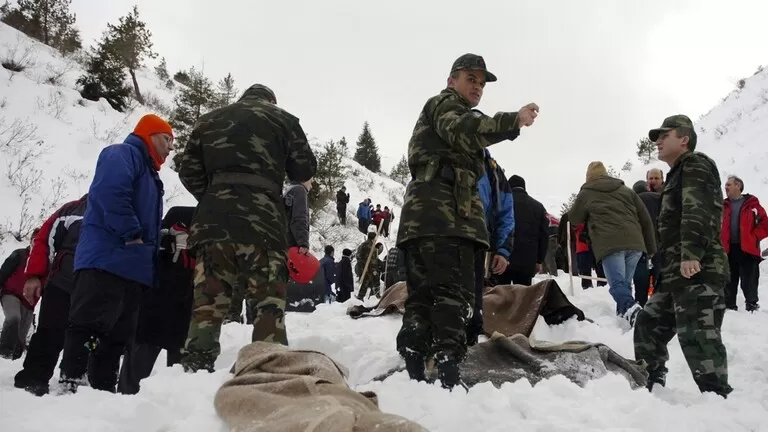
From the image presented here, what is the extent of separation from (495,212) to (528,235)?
2112 millimetres

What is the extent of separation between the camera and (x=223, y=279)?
2.96 meters

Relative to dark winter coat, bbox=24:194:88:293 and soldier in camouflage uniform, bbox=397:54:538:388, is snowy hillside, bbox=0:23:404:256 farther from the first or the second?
soldier in camouflage uniform, bbox=397:54:538:388

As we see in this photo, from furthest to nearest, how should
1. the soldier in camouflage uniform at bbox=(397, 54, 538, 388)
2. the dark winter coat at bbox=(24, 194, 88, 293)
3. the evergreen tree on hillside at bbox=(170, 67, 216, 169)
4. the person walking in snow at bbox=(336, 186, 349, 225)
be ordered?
the person walking in snow at bbox=(336, 186, 349, 225), the evergreen tree on hillside at bbox=(170, 67, 216, 169), the dark winter coat at bbox=(24, 194, 88, 293), the soldier in camouflage uniform at bbox=(397, 54, 538, 388)

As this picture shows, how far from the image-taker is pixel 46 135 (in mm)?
13242

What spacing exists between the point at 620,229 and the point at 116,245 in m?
4.79

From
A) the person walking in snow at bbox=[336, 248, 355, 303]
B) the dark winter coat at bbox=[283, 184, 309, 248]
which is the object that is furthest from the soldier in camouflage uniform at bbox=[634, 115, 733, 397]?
the person walking in snow at bbox=[336, 248, 355, 303]

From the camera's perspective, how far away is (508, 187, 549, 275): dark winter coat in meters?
5.96

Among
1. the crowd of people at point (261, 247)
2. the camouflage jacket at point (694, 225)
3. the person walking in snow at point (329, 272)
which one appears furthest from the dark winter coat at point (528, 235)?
the person walking in snow at point (329, 272)

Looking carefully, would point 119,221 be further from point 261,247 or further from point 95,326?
point 261,247

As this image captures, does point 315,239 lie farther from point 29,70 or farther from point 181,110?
point 29,70

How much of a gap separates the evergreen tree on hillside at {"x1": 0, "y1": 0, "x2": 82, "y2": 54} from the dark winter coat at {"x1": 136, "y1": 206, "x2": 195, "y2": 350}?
2452cm

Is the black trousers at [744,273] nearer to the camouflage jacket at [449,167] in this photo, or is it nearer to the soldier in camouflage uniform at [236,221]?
the camouflage jacket at [449,167]

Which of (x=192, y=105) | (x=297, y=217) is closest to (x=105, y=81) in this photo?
(x=192, y=105)

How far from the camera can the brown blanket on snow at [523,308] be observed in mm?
4879
